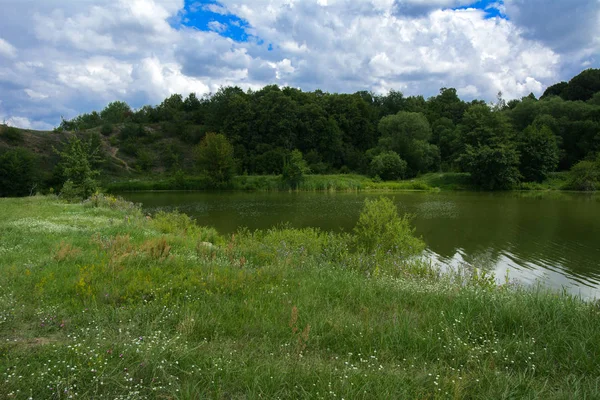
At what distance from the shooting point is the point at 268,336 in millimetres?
4754

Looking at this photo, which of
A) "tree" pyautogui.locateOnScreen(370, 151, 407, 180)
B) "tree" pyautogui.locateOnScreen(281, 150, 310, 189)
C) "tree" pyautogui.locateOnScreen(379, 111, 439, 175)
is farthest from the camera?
"tree" pyautogui.locateOnScreen(379, 111, 439, 175)

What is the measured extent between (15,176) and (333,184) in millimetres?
44038

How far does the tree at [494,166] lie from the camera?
55.9 meters

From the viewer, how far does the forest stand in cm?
5838

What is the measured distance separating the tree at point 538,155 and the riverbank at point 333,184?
1779mm

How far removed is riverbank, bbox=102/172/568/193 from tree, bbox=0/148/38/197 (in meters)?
10.9

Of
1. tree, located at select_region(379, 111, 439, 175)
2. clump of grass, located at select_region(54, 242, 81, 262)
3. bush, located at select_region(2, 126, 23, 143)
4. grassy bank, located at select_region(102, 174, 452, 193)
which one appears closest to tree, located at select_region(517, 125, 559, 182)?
grassy bank, located at select_region(102, 174, 452, 193)

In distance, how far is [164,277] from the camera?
6.94 meters

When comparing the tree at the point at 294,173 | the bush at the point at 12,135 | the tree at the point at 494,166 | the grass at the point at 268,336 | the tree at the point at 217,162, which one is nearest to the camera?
the grass at the point at 268,336

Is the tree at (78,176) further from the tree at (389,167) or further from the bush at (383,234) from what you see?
the tree at (389,167)

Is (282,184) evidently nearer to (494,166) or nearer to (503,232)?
(494,166)

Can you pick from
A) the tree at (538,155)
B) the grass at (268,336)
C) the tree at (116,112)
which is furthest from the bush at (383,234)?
the tree at (116,112)

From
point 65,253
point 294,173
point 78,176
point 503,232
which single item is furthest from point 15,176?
point 503,232

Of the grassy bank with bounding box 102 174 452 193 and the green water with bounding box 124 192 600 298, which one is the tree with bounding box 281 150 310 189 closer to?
the grassy bank with bounding box 102 174 452 193
